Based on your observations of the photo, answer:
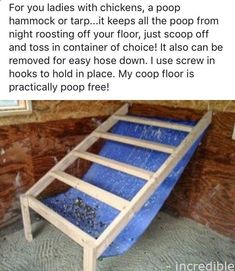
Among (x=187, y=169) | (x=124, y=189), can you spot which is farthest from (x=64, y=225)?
(x=187, y=169)

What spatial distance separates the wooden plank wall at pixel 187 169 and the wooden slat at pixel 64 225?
0.26m

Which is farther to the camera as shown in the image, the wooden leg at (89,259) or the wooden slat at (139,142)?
the wooden slat at (139,142)

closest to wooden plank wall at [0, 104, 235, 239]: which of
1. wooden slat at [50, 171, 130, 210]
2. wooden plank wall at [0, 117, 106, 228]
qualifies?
wooden plank wall at [0, 117, 106, 228]

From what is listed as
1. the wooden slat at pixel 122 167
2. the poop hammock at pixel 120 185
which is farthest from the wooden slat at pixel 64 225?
the wooden slat at pixel 122 167

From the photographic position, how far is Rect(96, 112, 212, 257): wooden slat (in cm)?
103

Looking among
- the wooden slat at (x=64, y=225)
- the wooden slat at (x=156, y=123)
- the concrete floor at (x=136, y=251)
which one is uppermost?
the wooden slat at (x=156, y=123)

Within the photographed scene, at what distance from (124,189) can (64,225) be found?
385 mm

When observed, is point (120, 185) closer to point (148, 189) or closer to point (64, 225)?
point (148, 189)

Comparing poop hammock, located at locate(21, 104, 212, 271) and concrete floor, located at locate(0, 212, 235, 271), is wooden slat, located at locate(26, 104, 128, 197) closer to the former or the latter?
poop hammock, located at locate(21, 104, 212, 271)

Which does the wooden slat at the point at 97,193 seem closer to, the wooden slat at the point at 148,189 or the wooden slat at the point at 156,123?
the wooden slat at the point at 148,189

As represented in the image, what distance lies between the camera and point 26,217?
140cm

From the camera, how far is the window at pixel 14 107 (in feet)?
4.64
